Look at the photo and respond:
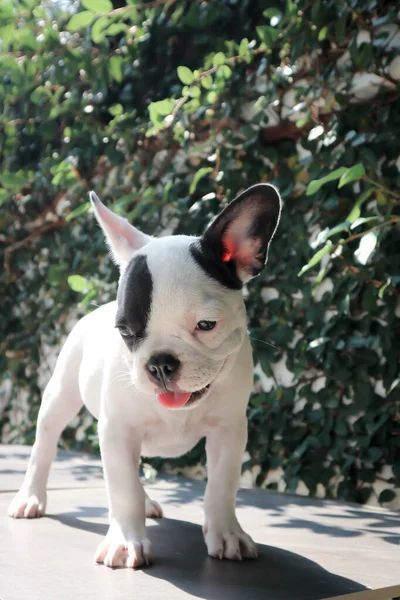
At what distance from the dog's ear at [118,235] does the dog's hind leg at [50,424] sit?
42 cm

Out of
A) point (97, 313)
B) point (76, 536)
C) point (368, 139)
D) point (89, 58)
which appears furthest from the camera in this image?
point (89, 58)

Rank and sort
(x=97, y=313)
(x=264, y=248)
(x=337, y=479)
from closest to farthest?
(x=264, y=248) → (x=97, y=313) → (x=337, y=479)

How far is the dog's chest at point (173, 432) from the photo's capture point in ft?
4.88

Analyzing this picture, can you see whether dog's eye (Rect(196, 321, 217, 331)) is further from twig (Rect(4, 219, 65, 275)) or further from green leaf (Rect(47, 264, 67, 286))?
twig (Rect(4, 219, 65, 275))

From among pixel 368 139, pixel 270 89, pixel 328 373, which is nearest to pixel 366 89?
pixel 368 139

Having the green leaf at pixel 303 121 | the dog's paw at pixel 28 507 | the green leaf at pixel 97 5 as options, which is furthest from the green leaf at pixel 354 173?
the green leaf at pixel 97 5

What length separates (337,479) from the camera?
2.57m

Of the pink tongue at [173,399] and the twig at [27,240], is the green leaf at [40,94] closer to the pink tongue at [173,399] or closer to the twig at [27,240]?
the twig at [27,240]

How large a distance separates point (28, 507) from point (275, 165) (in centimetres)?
153

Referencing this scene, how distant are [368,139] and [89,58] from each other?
147cm

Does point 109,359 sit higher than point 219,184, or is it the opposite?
point 109,359

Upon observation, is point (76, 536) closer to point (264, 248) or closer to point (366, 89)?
point (264, 248)

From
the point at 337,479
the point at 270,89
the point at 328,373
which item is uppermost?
the point at 270,89

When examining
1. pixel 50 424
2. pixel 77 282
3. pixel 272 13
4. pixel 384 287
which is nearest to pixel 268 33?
pixel 272 13
